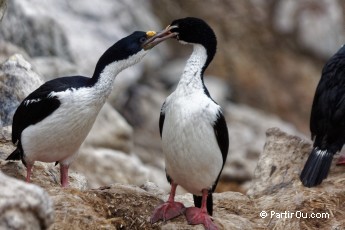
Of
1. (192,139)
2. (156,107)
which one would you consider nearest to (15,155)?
(192,139)

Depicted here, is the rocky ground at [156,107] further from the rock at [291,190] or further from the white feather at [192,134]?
the white feather at [192,134]

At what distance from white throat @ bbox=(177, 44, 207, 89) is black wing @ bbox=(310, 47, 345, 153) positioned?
5.93 feet

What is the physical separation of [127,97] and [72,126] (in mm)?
8998

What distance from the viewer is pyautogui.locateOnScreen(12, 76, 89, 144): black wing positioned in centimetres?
757

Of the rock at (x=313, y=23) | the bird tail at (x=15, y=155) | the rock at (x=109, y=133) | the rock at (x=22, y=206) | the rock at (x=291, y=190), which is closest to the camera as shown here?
the rock at (x=22, y=206)

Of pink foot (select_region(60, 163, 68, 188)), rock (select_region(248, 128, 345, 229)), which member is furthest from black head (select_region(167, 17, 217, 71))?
pink foot (select_region(60, 163, 68, 188))

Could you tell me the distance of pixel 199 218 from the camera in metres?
7.11

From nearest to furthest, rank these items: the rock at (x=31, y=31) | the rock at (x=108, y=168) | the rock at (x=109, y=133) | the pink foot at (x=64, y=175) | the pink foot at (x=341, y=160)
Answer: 1. the pink foot at (x=64, y=175)
2. the pink foot at (x=341, y=160)
3. the rock at (x=108, y=168)
4. the rock at (x=109, y=133)
5. the rock at (x=31, y=31)

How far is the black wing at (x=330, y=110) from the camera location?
8688 mm

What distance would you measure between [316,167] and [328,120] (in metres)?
0.68

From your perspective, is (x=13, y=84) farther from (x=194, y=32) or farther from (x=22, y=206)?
(x=22, y=206)

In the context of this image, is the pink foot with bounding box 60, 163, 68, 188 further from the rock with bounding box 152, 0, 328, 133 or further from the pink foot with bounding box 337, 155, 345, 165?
the rock with bounding box 152, 0, 328, 133

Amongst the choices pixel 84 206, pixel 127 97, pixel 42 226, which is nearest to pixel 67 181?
pixel 84 206

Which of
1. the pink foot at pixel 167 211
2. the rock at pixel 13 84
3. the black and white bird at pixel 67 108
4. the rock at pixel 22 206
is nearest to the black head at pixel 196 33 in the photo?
the black and white bird at pixel 67 108
